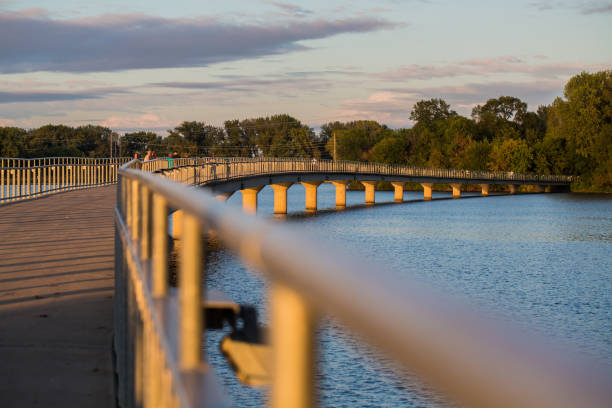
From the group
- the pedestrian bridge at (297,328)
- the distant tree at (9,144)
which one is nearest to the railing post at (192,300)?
the pedestrian bridge at (297,328)

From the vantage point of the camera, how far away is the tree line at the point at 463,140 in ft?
373

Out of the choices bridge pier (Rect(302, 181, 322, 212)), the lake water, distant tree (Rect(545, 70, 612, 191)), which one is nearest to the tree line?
distant tree (Rect(545, 70, 612, 191))

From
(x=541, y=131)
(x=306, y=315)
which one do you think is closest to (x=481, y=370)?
(x=306, y=315)

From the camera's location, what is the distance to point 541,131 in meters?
171

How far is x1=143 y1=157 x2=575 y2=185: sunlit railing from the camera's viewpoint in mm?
45828

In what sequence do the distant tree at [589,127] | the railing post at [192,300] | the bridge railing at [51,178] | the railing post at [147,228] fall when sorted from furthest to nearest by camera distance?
the distant tree at [589,127] → the bridge railing at [51,178] → the railing post at [147,228] → the railing post at [192,300]

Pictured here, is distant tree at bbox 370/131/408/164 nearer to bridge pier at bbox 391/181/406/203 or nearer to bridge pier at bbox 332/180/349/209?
bridge pier at bbox 391/181/406/203

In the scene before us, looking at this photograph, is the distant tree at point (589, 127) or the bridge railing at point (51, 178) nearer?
the bridge railing at point (51, 178)

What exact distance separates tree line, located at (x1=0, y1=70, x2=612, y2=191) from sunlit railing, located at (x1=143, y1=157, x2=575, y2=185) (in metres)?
6.99

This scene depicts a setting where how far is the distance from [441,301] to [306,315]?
0.96 feet

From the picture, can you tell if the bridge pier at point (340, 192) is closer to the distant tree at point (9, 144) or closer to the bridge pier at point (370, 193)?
the bridge pier at point (370, 193)

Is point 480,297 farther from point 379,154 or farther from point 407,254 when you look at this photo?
point 379,154

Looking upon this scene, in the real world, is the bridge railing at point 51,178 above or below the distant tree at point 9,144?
below

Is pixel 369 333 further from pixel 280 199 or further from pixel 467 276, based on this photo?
pixel 280 199
